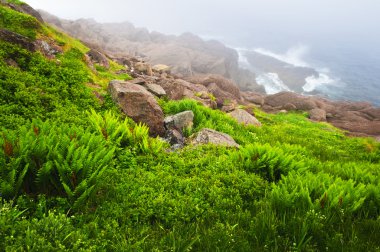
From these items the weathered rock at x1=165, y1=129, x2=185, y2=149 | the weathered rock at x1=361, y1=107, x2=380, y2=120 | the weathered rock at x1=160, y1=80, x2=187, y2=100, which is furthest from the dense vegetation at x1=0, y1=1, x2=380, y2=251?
the weathered rock at x1=361, y1=107, x2=380, y2=120

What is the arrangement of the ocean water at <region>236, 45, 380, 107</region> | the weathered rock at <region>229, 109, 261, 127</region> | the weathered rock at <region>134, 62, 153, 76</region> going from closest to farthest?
the weathered rock at <region>229, 109, 261, 127</region> < the weathered rock at <region>134, 62, 153, 76</region> < the ocean water at <region>236, 45, 380, 107</region>

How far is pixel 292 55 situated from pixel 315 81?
64.5 meters

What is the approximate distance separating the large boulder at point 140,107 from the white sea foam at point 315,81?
75195 mm

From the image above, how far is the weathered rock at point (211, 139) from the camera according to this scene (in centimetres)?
1004

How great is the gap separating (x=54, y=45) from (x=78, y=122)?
623 cm

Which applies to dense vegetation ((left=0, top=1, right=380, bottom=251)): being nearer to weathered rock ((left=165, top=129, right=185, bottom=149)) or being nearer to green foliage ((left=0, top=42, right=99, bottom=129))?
green foliage ((left=0, top=42, right=99, bottom=129))

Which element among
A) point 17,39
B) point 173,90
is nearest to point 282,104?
point 173,90

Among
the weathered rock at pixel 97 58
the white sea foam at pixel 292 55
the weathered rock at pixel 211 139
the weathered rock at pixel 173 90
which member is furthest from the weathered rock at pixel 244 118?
the white sea foam at pixel 292 55

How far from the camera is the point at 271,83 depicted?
279 feet

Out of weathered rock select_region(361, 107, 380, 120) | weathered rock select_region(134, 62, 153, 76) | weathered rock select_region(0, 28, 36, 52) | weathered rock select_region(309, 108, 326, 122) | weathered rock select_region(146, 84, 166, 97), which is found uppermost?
weathered rock select_region(0, 28, 36, 52)

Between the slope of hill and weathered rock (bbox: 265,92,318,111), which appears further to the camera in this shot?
the slope of hill

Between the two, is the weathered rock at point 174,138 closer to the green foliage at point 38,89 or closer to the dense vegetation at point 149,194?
the dense vegetation at point 149,194

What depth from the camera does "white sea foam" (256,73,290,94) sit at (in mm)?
78575

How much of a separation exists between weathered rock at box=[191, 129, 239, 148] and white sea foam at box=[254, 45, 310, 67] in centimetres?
12617
